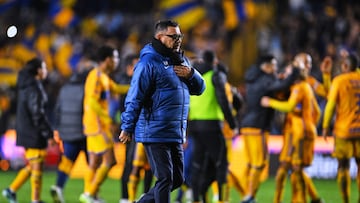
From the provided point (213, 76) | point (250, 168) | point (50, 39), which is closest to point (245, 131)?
point (250, 168)

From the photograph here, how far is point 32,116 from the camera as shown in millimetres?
15484

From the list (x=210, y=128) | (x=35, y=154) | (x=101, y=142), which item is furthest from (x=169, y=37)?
(x=35, y=154)

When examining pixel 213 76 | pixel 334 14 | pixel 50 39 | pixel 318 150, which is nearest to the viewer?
pixel 213 76

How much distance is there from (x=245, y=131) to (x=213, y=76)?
2.03 metres

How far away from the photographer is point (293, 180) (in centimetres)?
1588

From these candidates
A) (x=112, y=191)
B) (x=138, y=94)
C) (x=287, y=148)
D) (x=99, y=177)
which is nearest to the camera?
(x=138, y=94)

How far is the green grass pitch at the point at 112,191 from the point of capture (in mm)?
17750

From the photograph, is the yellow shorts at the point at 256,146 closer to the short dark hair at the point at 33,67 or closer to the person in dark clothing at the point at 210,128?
the person in dark clothing at the point at 210,128

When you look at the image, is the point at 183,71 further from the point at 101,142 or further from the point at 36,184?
the point at 36,184

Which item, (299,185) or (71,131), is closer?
(299,185)

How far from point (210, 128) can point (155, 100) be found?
A: 3.43 meters

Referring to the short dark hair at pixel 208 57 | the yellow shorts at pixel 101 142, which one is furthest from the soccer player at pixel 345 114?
the yellow shorts at pixel 101 142

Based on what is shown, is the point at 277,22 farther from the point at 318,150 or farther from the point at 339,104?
the point at 339,104

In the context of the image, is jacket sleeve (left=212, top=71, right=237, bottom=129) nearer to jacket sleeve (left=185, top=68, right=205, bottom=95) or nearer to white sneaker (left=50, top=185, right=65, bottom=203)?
jacket sleeve (left=185, top=68, right=205, bottom=95)
